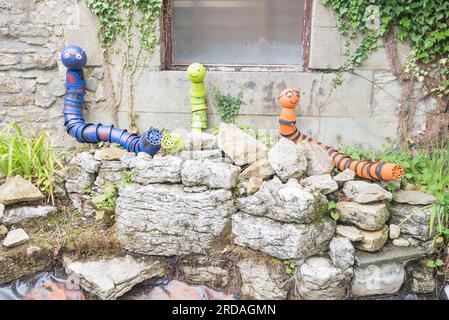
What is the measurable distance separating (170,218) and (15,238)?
4.59 ft

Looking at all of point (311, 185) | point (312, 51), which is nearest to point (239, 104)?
point (312, 51)

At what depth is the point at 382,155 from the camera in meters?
4.06

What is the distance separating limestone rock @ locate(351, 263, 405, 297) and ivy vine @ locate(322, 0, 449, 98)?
1.96 m

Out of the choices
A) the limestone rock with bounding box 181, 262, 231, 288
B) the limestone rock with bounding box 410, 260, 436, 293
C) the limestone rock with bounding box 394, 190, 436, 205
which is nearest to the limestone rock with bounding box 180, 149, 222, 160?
the limestone rock with bounding box 181, 262, 231, 288

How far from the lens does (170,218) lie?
11.2 feet

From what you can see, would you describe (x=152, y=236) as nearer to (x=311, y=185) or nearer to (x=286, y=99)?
(x=311, y=185)

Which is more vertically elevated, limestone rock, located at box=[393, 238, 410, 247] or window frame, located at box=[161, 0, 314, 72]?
window frame, located at box=[161, 0, 314, 72]

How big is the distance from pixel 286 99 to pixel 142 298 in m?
2.27

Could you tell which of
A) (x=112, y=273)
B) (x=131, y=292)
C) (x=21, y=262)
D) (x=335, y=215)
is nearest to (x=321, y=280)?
(x=335, y=215)

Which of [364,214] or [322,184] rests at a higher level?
[322,184]

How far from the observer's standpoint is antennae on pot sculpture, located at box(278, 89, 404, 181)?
333 centimetres

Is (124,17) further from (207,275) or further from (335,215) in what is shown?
(335,215)

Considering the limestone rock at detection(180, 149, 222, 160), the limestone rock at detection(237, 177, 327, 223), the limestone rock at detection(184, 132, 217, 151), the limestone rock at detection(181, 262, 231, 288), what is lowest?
the limestone rock at detection(181, 262, 231, 288)

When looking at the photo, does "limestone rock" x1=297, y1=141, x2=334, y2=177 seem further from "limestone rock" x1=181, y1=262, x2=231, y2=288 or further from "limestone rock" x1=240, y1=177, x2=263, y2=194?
"limestone rock" x1=181, y1=262, x2=231, y2=288
